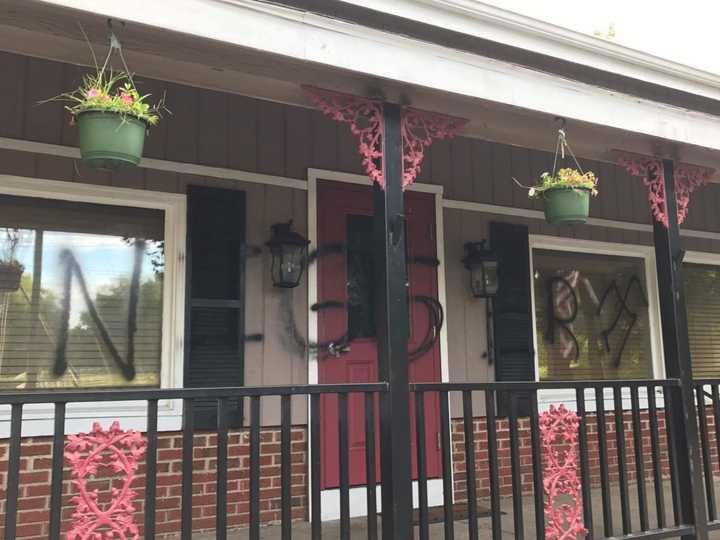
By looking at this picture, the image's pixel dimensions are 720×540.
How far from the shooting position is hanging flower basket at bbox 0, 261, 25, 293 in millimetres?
3607

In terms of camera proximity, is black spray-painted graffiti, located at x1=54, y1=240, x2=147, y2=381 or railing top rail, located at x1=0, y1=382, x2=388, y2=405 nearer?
railing top rail, located at x1=0, y1=382, x2=388, y2=405

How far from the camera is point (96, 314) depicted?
3.81 meters

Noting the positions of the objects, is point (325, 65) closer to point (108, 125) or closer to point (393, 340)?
point (108, 125)

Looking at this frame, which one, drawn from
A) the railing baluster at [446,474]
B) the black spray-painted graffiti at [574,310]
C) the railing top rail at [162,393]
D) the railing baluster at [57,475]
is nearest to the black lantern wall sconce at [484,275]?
the black spray-painted graffiti at [574,310]

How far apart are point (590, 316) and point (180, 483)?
380 centimetres

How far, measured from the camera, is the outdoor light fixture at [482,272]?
16.1 ft

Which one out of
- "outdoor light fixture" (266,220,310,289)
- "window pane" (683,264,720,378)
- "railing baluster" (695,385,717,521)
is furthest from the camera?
"window pane" (683,264,720,378)

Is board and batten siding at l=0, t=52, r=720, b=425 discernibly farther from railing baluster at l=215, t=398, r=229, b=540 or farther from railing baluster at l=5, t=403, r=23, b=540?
railing baluster at l=5, t=403, r=23, b=540

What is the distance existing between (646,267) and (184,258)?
4.35 m

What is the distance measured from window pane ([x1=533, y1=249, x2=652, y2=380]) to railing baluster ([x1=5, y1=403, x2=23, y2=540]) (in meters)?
4.09

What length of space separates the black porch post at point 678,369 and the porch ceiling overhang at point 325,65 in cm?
54

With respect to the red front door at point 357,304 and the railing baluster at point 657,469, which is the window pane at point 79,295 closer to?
the red front door at point 357,304

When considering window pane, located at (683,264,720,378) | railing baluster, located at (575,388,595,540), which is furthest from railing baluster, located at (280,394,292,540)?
window pane, located at (683,264,720,378)

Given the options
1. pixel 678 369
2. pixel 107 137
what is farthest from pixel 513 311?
pixel 107 137
